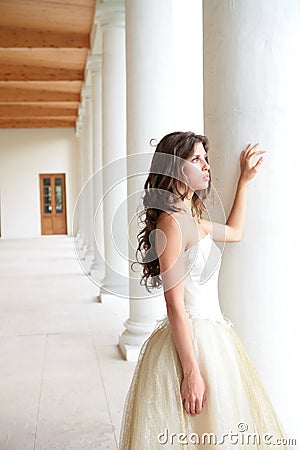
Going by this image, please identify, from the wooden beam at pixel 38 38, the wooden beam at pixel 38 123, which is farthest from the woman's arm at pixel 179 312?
the wooden beam at pixel 38 123

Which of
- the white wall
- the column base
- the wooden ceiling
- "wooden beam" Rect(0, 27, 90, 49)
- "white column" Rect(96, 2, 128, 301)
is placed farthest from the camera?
the white wall

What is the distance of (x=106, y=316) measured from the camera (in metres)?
7.19

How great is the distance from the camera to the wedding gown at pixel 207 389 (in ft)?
6.93

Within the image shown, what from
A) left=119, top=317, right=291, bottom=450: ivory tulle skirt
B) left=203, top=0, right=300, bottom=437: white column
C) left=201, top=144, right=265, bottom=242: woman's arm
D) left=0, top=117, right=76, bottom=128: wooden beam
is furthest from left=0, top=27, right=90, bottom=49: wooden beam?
left=0, top=117, right=76, bottom=128: wooden beam

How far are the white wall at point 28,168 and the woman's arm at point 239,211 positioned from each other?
2027 cm

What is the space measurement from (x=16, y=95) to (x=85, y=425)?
13737 millimetres

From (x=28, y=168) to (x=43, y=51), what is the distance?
440 inches

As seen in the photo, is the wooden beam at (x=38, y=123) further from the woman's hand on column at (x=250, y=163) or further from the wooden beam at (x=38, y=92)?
the woman's hand on column at (x=250, y=163)

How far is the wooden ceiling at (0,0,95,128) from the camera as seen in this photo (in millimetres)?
9086

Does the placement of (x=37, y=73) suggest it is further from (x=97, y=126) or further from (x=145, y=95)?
(x=145, y=95)

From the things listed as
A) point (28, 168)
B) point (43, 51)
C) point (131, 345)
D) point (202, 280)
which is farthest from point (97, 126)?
point (28, 168)

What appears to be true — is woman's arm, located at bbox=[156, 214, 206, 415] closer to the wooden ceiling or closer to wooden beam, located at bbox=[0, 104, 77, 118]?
the wooden ceiling

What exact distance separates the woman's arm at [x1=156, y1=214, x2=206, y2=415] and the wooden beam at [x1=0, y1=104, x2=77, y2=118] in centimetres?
1705

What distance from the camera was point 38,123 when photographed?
22.0 meters
